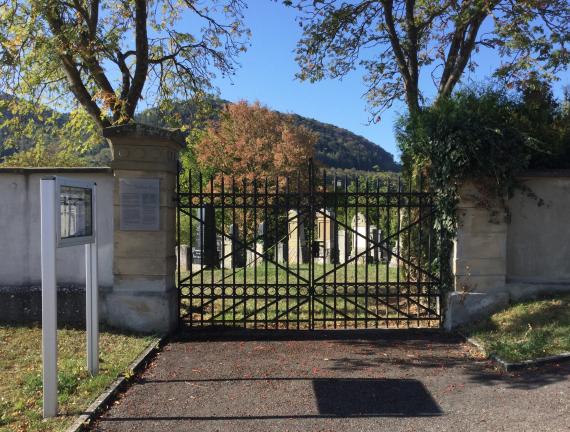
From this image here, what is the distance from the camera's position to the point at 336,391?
5277 mm

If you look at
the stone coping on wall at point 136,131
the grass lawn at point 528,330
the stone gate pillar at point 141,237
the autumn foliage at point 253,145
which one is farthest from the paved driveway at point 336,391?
the autumn foliage at point 253,145

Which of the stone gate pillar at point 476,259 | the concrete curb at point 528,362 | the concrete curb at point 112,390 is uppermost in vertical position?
the stone gate pillar at point 476,259

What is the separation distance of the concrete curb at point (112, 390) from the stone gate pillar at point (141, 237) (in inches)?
22.5

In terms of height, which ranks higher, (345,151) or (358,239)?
(345,151)

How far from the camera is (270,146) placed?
3547 centimetres

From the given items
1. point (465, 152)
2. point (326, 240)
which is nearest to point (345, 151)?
point (326, 240)

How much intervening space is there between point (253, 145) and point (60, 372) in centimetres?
3017

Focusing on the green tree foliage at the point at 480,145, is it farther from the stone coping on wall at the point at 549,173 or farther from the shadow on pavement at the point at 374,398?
the shadow on pavement at the point at 374,398

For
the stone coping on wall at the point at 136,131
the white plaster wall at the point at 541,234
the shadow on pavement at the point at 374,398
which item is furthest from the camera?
the white plaster wall at the point at 541,234

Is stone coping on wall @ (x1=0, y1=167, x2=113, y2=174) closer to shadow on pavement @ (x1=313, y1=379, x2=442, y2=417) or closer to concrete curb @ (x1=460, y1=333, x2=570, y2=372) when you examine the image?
shadow on pavement @ (x1=313, y1=379, x2=442, y2=417)

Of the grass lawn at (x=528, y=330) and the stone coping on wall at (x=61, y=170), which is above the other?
the stone coping on wall at (x=61, y=170)

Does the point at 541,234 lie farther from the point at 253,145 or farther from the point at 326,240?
the point at 253,145

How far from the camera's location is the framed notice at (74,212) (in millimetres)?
4621

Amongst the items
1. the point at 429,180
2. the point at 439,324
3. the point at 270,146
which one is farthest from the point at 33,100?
the point at 270,146
